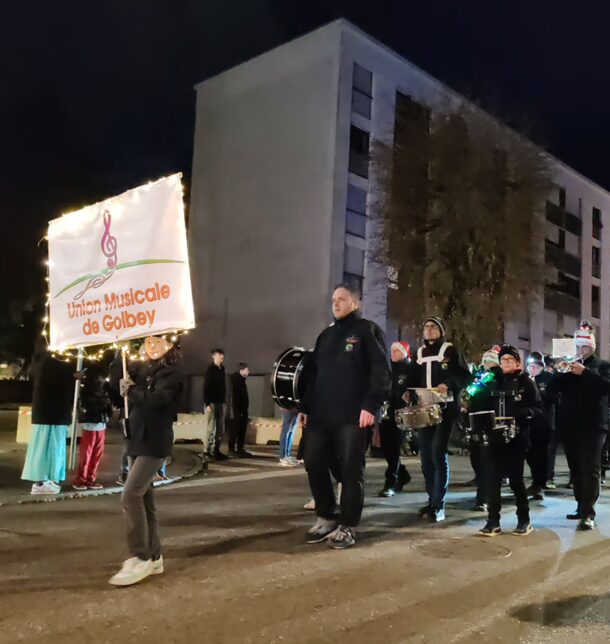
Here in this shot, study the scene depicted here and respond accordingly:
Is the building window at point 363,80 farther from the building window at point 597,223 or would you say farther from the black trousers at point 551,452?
the building window at point 597,223

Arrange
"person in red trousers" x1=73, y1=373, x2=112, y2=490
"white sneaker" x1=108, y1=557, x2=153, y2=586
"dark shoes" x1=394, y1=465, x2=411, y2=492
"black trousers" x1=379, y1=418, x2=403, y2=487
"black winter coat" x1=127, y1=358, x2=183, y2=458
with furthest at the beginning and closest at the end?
"dark shoes" x1=394, y1=465, x2=411, y2=492, "black trousers" x1=379, y1=418, x2=403, y2=487, "person in red trousers" x1=73, y1=373, x2=112, y2=490, "black winter coat" x1=127, y1=358, x2=183, y2=458, "white sneaker" x1=108, y1=557, x2=153, y2=586

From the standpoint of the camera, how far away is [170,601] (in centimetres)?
442

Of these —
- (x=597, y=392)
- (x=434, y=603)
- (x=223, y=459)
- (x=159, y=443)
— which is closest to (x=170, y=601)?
(x=159, y=443)

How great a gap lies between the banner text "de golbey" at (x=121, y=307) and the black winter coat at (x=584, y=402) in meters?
4.48

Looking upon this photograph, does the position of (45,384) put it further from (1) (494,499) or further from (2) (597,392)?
(2) (597,392)

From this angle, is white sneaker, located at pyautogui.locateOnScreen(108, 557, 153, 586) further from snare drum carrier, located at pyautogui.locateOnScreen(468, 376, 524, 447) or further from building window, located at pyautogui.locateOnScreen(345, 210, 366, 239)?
building window, located at pyautogui.locateOnScreen(345, 210, 366, 239)

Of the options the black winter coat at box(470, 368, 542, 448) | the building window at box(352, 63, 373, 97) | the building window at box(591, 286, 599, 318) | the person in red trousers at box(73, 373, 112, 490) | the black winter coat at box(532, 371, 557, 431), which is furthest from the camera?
the building window at box(591, 286, 599, 318)

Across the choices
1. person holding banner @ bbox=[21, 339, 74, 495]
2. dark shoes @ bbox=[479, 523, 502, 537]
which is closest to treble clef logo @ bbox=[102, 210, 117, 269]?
person holding banner @ bbox=[21, 339, 74, 495]

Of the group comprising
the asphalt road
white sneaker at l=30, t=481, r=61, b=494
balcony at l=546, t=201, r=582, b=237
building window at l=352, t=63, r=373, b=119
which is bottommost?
the asphalt road

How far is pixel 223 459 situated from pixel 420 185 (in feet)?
54.5

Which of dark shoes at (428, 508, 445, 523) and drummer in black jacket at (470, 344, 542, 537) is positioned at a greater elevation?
drummer in black jacket at (470, 344, 542, 537)

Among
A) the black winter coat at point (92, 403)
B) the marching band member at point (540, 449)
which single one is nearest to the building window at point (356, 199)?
the marching band member at point (540, 449)

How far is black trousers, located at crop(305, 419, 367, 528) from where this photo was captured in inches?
239

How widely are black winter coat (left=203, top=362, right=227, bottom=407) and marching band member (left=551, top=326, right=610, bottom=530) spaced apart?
679 centimetres
